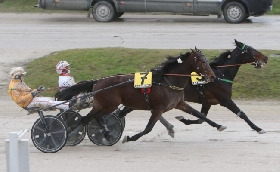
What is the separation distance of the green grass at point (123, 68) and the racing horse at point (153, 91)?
4276 mm

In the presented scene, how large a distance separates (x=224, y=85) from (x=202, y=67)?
45.1 inches

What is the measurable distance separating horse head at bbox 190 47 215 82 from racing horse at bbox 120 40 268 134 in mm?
961

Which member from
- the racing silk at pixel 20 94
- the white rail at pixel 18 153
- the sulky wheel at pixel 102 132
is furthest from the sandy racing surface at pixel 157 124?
the white rail at pixel 18 153

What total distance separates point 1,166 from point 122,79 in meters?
2.20

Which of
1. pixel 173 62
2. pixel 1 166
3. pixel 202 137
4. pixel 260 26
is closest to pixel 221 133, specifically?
pixel 202 137

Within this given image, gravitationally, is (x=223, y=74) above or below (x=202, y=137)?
above

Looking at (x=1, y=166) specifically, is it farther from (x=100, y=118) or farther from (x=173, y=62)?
(x=173, y=62)

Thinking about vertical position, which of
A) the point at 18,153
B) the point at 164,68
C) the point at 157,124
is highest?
the point at 18,153

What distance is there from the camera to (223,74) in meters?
10.7

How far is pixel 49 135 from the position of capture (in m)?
9.70

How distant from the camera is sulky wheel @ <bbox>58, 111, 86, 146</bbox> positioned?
10.1m

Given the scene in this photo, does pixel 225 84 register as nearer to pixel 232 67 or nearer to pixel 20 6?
pixel 232 67

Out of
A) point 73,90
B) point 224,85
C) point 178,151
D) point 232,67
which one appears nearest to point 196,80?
point 224,85

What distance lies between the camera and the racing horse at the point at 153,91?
9.78m
